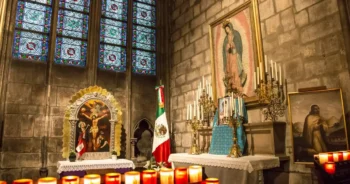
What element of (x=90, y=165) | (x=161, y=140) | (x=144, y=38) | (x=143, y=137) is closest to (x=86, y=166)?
(x=90, y=165)

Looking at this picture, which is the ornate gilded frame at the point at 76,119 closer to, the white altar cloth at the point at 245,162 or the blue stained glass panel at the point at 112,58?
the blue stained glass panel at the point at 112,58

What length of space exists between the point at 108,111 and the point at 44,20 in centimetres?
257

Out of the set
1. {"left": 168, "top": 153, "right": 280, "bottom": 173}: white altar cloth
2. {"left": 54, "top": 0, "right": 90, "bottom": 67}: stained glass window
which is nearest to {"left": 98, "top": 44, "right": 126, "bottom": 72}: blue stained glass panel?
{"left": 54, "top": 0, "right": 90, "bottom": 67}: stained glass window

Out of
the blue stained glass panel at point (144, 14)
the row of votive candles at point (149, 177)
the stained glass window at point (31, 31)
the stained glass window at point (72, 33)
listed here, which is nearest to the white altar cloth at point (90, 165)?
the stained glass window at point (72, 33)

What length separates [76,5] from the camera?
Result: 20.7 ft

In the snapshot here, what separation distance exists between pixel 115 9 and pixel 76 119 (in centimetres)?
319

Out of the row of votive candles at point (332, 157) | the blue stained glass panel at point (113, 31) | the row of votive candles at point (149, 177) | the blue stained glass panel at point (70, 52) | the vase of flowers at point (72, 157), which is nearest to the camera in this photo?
the row of votive candles at point (149, 177)

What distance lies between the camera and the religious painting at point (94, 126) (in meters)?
5.12

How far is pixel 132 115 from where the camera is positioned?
251 inches

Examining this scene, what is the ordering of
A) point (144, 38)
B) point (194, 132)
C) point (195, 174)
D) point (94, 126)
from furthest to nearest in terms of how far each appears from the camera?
point (144, 38)
point (94, 126)
point (194, 132)
point (195, 174)

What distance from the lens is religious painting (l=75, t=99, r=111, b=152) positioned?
5.12 metres

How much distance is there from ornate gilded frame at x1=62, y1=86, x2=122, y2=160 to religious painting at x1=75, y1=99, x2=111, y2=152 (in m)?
0.07

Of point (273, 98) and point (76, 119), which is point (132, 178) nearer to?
point (273, 98)

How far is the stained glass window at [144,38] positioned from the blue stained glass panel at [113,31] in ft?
0.96
